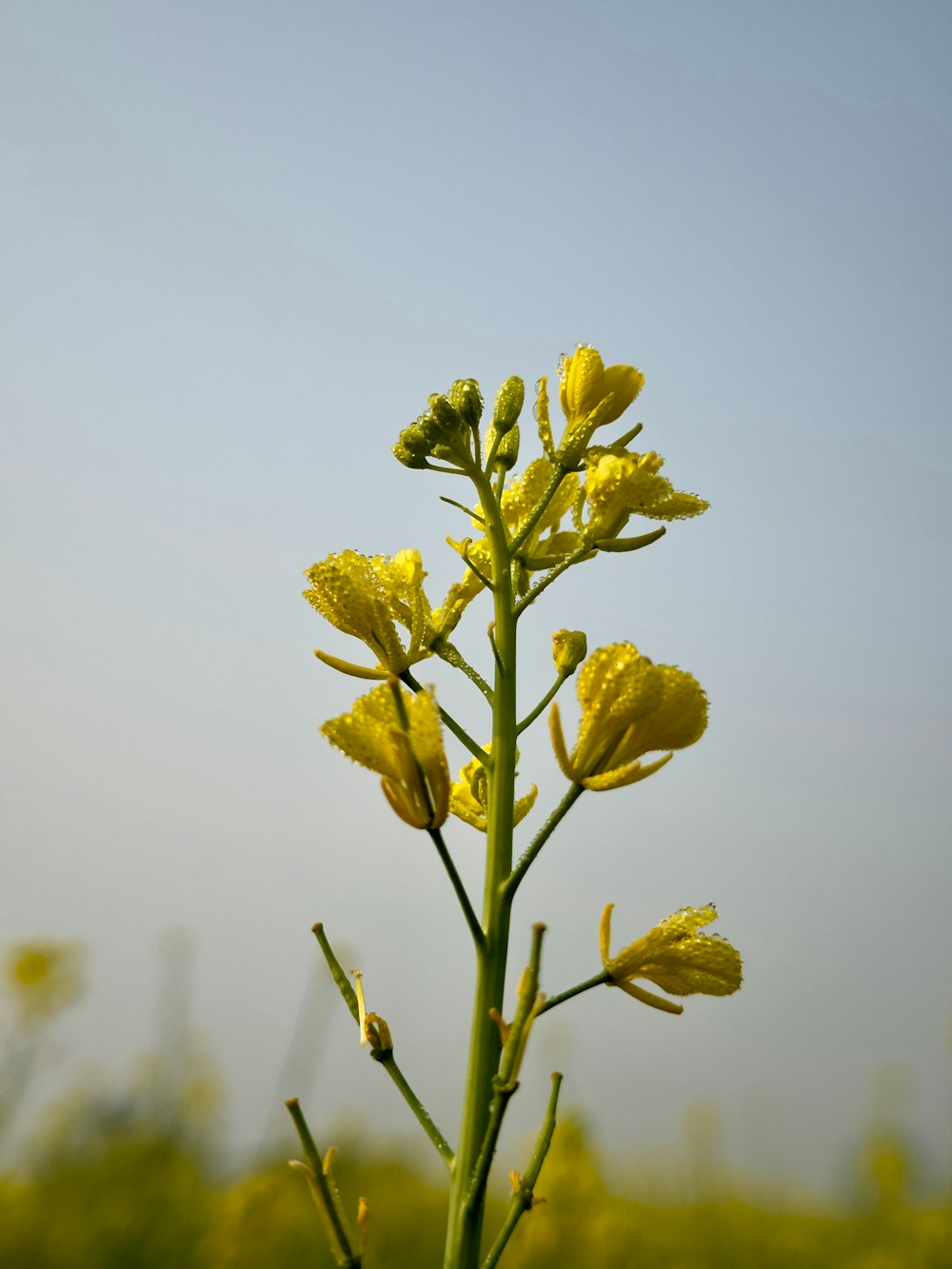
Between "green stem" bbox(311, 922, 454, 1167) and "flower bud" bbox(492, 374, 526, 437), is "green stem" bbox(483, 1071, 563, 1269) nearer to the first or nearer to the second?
"green stem" bbox(311, 922, 454, 1167)

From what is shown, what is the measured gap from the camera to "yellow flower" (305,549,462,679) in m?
2.10

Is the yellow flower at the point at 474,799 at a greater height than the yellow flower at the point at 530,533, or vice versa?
the yellow flower at the point at 530,533

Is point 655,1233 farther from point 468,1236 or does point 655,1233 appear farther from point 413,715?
point 413,715

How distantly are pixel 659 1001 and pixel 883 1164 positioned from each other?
23.1ft

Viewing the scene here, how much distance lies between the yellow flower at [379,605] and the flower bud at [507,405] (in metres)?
0.43

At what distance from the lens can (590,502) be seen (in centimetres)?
226

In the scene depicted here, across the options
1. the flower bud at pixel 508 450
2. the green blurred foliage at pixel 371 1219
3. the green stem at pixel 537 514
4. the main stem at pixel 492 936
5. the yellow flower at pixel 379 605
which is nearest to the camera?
the main stem at pixel 492 936

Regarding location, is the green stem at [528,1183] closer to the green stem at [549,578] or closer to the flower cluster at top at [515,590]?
the flower cluster at top at [515,590]

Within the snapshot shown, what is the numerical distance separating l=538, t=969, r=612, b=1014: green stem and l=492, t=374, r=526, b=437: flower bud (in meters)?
1.33

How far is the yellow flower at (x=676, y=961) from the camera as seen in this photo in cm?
190

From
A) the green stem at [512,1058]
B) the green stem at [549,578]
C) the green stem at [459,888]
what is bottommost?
the green stem at [512,1058]

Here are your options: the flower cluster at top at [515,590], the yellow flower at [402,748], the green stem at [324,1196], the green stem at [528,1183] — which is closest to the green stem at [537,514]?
the flower cluster at top at [515,590]

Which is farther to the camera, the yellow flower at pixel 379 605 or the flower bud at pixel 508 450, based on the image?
the flower bud at pixel 508 450

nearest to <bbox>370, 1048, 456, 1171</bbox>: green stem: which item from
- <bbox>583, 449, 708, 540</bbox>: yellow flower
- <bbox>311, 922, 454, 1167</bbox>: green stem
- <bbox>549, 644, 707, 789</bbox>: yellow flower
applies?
<bbox>311, 922, 454, 1167</bbox>: green stem
